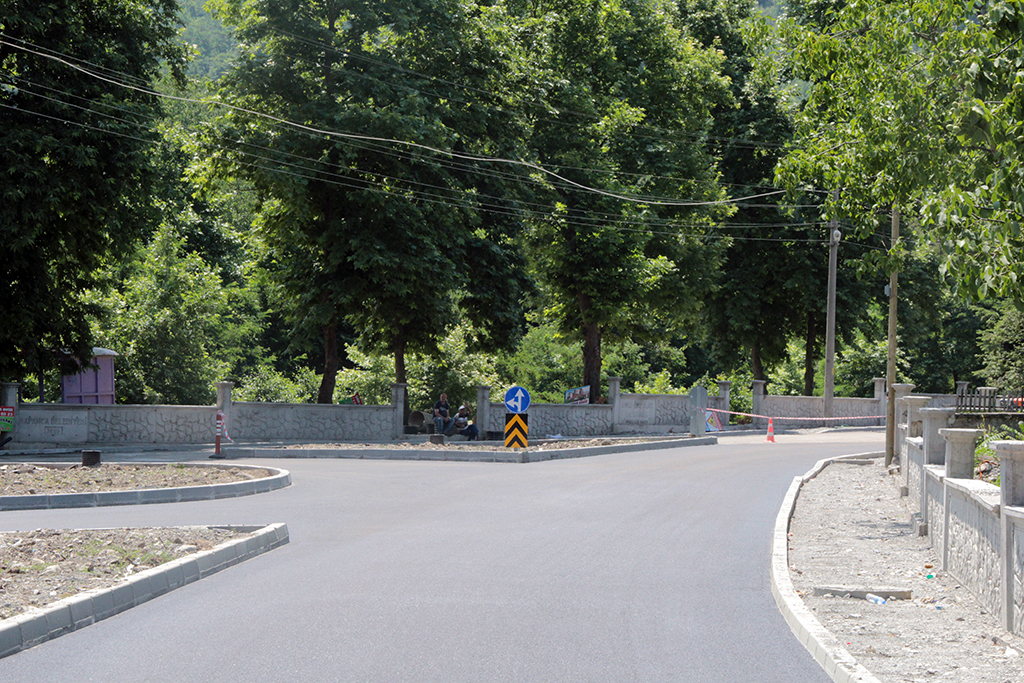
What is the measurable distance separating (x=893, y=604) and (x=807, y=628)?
2040 millimetres

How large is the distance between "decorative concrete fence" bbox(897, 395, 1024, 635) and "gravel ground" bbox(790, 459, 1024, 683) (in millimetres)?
204

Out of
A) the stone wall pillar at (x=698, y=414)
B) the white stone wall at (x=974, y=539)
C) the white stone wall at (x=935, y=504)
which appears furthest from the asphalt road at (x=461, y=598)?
the stone wall pillar at (x=698, y=414)

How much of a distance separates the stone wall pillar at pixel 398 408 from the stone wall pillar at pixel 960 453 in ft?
72.3

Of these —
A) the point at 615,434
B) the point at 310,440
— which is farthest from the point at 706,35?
the point at 310,440

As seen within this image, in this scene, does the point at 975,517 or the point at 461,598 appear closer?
the point at 461,598

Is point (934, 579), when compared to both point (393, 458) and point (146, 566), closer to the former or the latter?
point (146, 566)

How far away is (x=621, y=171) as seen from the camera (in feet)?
133

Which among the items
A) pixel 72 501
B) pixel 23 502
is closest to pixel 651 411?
pixel 72 501

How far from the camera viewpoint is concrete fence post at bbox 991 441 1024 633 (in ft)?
26.7

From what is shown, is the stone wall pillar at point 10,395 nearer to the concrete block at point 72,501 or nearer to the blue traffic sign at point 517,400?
the blue traffic sign at point 517,400

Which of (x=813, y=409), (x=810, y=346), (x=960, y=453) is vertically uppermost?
(x=810, y=346)

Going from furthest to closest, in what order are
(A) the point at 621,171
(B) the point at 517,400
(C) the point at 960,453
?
(A) the point at 621,171
(B) the point at 517,400
(C) the point at 960,453

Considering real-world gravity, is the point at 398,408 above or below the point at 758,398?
below

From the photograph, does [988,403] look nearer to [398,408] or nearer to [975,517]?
[398,408]
